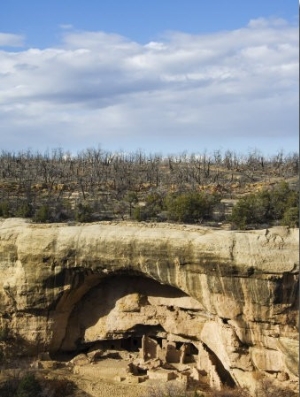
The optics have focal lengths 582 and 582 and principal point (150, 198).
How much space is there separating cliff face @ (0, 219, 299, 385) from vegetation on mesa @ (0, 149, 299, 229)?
188 centimetres

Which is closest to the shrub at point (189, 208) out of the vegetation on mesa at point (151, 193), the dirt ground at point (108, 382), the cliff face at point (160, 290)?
the vegetation on mesa at point (151, 193)

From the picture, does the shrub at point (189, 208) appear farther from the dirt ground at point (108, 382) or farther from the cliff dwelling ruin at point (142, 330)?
the dirt ground at point (108, 382)

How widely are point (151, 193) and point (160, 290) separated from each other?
823 centimetres

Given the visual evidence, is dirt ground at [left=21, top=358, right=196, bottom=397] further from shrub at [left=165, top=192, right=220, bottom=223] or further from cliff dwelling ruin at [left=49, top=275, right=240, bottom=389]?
shrub at [left=165, top=192, right=220, bottom=223]

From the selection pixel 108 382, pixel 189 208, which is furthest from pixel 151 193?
pixel 108 382

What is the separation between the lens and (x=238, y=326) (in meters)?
18.2

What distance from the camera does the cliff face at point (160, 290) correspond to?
56.4 ft

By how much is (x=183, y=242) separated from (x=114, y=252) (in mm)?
2544

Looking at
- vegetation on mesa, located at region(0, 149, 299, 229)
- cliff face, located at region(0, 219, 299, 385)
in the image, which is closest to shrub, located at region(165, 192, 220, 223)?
vegetation on mesa, located at region(0, 149, 299, 229)

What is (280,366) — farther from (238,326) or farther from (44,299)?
(44,299)

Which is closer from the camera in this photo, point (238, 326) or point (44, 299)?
point (238, 326)

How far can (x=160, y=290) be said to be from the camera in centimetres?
2084

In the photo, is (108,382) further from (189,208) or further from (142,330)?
(189,208)

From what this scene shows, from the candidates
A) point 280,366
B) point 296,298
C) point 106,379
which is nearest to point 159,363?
point 106,379
